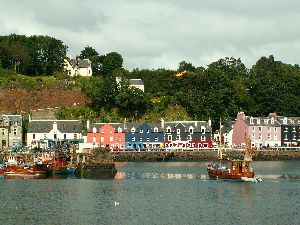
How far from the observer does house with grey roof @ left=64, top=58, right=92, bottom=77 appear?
539 ft

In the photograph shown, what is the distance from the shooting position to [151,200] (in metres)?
70.2

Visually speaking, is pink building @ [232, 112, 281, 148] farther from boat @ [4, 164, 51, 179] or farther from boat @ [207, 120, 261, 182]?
boat @ [4, 164, 51, 179]

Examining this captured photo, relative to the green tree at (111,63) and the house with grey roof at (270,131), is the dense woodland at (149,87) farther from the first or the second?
the house with grey roof at (270,131)

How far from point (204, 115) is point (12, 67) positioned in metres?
41.7

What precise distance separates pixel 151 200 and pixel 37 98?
8738 centimetres

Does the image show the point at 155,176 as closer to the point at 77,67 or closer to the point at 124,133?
the point at 124,133

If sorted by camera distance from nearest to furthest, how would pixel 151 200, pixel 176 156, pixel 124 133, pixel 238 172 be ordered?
pixel 151 200 → pixel 238 172 → pixel 176 156 → pixel 124 133

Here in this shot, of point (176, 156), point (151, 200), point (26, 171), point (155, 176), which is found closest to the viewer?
point (151, 200)

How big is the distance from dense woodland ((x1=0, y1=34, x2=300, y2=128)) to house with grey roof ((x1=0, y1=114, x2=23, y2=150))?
32.2 feet

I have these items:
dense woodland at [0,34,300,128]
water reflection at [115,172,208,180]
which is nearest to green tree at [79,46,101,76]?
dense woodland at [0,34,300,128]

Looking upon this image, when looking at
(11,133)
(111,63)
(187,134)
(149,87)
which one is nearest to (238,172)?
(187,134)

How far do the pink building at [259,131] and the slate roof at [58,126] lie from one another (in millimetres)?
30378

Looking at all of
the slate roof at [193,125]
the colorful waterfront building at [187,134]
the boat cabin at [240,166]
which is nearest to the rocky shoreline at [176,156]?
the colorful waterfront building at [187,134]

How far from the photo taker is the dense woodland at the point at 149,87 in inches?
5866
